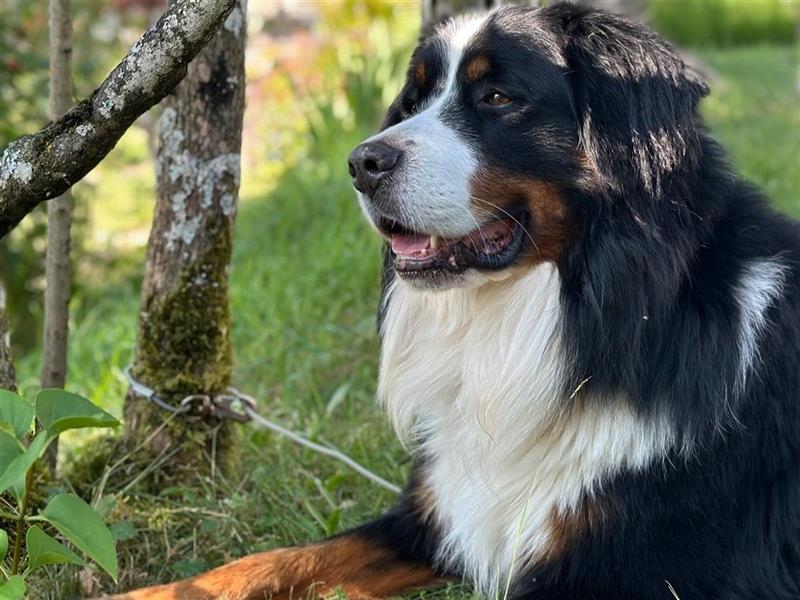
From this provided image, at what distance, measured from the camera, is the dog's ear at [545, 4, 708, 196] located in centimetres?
258

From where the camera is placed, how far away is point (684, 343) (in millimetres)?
2650

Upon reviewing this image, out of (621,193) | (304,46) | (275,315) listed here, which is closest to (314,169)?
(275,315)

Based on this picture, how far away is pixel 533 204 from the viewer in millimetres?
2682

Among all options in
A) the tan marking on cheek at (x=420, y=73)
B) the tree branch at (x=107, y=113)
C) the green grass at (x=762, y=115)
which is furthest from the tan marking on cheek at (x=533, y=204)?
the green grass at (x=762, y=115)

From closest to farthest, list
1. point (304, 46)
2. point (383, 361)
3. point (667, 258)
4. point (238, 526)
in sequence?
1. point (667, 258)
2. point (383, 361)
3. point (238, 526)
4. point (304, 46)

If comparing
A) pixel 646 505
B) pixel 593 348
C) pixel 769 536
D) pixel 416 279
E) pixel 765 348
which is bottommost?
pixel 769 536

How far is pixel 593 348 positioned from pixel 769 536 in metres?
0.70

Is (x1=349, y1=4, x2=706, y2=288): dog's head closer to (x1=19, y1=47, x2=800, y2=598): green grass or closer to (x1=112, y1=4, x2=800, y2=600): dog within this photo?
(x1=112, y1=4, x2=800, y2=600): dog

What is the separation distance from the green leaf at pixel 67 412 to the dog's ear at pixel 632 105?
134 cm

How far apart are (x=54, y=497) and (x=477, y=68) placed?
5.00 ft

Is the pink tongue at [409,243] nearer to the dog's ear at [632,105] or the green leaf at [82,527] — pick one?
the dog's ear at [632,105]

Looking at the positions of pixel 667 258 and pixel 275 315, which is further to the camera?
pixel 275 315

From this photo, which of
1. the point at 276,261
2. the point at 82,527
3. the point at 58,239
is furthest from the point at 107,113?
the point at 276,261

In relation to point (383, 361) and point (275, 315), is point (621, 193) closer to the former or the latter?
point (383, 361)
